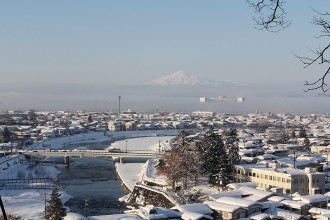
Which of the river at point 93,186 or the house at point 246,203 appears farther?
the river at point 93,186

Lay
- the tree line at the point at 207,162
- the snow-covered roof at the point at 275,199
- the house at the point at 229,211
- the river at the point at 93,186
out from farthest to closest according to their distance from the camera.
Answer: the tree line at the point at 207,162 < the river at the point at 93,186 < the snow-covered roof at the point at 275,199 < the house at the point at 229,211

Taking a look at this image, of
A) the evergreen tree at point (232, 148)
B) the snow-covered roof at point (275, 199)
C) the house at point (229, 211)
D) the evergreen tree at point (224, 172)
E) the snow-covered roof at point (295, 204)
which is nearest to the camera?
the house at point (229, 211)

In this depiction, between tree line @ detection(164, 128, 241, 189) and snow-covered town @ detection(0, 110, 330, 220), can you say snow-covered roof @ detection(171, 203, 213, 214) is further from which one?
tree line @ detection(164, 128, 241, 189)

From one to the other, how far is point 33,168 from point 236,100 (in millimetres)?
96520

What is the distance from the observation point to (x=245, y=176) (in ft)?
37.4

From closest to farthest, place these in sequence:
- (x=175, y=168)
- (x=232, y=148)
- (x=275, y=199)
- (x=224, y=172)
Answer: (x=275, y=199)
(x=224, y=172)
(x=175, y=168)
(x=232, y=148)

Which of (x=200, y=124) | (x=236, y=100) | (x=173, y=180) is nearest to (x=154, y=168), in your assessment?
(x=173, y=180)

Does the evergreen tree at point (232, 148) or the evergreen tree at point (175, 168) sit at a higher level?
the evergreen tree at point (232, 148)

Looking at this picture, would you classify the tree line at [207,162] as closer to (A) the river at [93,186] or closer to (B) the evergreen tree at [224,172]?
(B) the evergreen tree at [224,172]

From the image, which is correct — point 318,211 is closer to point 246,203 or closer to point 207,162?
point 246,203

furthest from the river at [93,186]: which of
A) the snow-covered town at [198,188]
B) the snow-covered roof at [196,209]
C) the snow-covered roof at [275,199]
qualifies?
the snow-covered roof at [275,199]

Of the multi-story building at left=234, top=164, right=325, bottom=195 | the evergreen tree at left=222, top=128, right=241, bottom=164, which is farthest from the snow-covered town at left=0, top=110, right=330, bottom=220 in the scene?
the evergreen tree at left=222, top=128, right=241, bottom=164

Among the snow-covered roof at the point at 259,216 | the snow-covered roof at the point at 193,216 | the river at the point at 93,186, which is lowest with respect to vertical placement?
the river at the point at 93,186

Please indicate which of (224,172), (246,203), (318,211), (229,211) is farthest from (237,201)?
(224,172)
